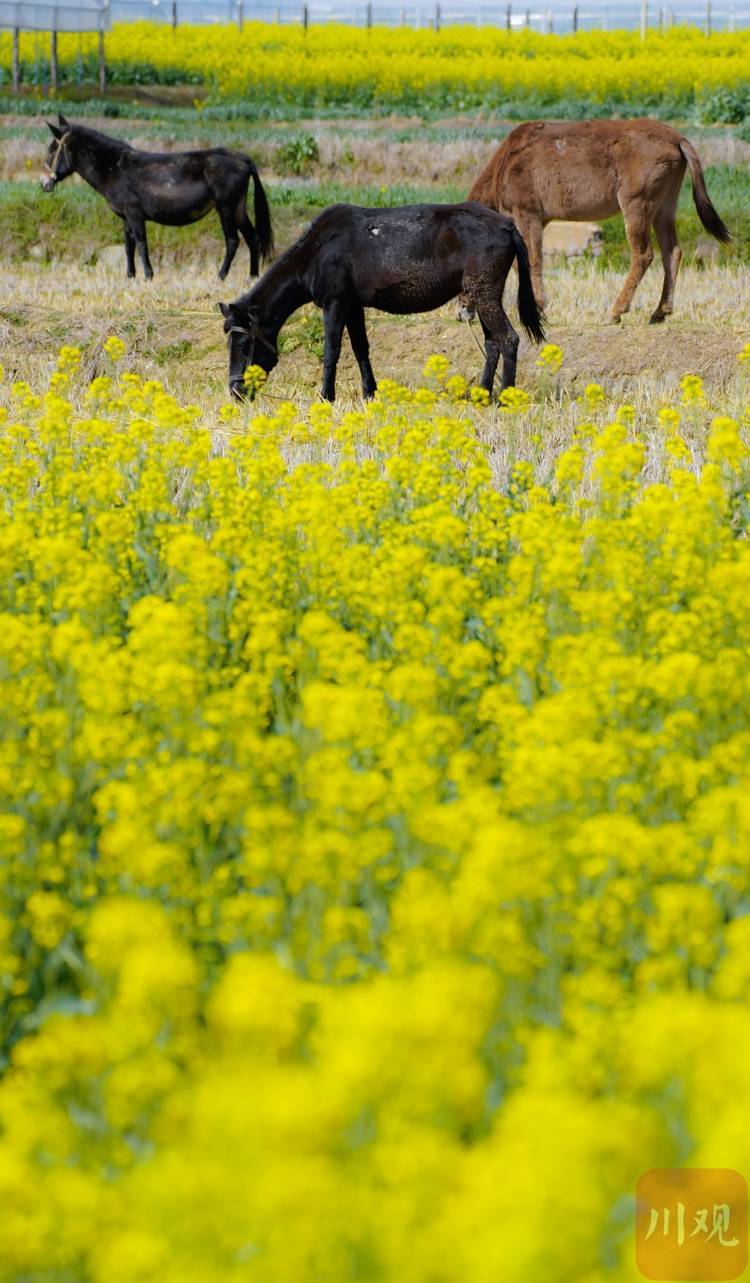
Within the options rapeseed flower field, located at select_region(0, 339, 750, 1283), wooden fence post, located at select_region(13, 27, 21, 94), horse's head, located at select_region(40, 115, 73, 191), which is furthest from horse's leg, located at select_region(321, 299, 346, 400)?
wooden fence post, located at select_region(13, 27, 21, 94)

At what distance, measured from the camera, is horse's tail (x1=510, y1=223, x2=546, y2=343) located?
30.9 feet

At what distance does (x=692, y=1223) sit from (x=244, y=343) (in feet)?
26.8

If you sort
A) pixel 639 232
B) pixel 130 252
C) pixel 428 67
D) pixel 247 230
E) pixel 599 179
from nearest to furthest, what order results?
pixel 639 232
pixel 599 179
pixel 130 252
pixel 247 230
pixel 428 67

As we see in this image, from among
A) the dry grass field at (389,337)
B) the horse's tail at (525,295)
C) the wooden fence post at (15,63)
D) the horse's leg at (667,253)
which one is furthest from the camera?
the wooden fence post at (15,63)

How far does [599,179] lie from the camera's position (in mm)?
12547

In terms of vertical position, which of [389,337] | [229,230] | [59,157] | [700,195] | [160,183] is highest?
[59,157]

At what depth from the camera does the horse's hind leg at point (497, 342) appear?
956 centimetres

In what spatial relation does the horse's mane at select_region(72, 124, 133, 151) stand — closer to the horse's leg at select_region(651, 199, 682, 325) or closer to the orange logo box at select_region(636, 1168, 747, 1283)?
the horse's leg at select_region(651, 199, 682, 325)

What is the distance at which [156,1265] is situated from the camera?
1.90 metres

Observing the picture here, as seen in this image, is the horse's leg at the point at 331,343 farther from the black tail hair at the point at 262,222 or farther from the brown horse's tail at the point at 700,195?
the black tail hair at the point at 262,222

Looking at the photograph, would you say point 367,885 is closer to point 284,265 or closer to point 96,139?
point 284,265

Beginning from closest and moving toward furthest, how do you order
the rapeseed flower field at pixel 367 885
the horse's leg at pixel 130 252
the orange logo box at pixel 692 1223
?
1. the rapeseed flower field at pixel 367 885
2. the orange logo box at pixel 692 1223
3. the horse's leg at pixel 130 252

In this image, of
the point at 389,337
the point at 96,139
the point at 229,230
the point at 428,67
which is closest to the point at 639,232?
the point at 389,337

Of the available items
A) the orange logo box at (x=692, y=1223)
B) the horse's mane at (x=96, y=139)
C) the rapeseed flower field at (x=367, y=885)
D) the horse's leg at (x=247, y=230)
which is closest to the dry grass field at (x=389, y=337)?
the horse's leg at (x=247, y=230)
